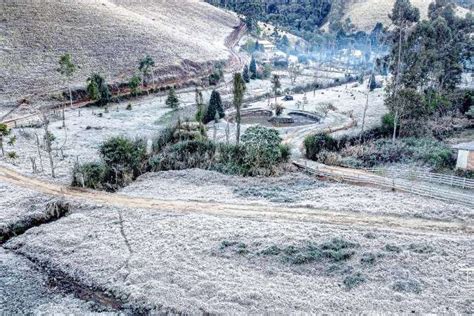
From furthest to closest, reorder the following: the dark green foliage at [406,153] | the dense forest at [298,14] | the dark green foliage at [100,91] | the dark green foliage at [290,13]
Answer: the dense forest at [298,14] < the dark green foliage at [290,13] < the dark green foliage at [100,91] < the dark green foliage at [406,153]

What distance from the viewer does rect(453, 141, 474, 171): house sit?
117 feet

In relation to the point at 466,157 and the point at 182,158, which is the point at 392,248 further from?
the point at 182,158

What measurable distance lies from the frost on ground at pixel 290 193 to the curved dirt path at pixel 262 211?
69 cm

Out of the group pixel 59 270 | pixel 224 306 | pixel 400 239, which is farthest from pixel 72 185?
pixel 400 239

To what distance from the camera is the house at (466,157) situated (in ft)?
117

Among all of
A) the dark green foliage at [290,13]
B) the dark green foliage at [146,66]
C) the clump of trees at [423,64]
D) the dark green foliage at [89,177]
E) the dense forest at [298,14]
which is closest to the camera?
the dark green foliage at [89,177]

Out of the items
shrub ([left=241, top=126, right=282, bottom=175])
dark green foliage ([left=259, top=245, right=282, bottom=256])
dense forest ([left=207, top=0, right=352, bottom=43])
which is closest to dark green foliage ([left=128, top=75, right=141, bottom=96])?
shrub ([left=241, top=126, right=282, bottom=175])

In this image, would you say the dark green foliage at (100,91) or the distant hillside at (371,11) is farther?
the distant hillside at (371,11)

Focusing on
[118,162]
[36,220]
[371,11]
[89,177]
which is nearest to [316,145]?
[118,162]

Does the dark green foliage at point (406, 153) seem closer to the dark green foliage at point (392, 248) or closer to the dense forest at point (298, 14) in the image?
the dark green foliage at point (392, 248)

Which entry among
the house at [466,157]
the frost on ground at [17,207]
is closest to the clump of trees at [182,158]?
the frost on ground at [17,207]

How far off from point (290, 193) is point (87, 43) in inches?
2457

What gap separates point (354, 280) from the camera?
21578 millimetres

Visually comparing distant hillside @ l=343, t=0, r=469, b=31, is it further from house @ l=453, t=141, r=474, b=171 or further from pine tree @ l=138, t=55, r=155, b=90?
house @ l=453, t=141, r=474, b=171
